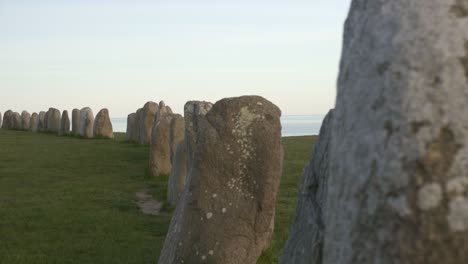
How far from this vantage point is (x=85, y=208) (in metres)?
15.6

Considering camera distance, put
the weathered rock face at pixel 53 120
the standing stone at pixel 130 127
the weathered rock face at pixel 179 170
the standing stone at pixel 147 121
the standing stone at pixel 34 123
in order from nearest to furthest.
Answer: the weathered rock face at pixel 179 170 → the standing stone at pixel 147 121 → the standing stone at pixel 130 127 → the weathered rock face at pixel 53 120 → the standing stone at pixel 34 123

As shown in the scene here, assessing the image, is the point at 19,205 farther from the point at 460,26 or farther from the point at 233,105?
the point at 460,26

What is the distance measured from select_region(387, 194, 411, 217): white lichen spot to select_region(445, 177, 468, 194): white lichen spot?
0.13 m

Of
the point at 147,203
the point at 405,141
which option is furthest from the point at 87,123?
the point at 405,141

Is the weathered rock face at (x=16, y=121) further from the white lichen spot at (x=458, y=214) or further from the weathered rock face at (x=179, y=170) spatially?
the white lichen spot at (x=458, y=214)

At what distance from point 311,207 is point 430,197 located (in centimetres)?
245

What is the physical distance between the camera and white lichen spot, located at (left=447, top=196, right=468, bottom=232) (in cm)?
210

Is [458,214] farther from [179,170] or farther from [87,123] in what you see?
[87,123]

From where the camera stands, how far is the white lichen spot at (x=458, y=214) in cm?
210

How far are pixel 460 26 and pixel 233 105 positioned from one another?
757 cm

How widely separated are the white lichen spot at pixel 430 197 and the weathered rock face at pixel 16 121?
50806 mm

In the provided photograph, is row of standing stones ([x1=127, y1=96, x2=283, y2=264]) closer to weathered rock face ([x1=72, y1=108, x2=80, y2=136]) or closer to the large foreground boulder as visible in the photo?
weathered rock face ([x1=72, y1=108, x2=80, y2=136])

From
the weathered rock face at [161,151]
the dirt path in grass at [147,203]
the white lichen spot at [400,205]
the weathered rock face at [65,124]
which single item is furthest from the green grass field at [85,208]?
the weathered rock face at [65,124]

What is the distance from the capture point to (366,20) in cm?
245
